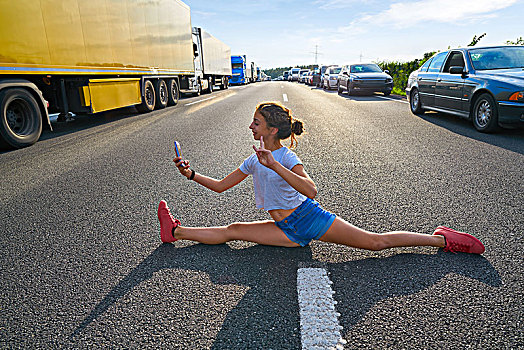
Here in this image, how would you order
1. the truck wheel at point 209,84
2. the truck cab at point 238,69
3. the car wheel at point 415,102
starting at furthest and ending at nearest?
1. the truck cab at point 238,69
2. the truck wheel at point 209,84
3. the car wheel at point 415,102

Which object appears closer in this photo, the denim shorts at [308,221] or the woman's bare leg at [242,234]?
the denim shorts at [308,221]

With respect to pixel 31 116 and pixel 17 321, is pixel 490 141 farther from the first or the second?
pixel 31 116

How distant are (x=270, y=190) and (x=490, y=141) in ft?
18.9

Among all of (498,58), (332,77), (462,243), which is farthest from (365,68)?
(462,243)

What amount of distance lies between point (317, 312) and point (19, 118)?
24.9 ft

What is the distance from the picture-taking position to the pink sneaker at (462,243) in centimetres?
274

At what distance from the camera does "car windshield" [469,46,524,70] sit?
26.9 feet

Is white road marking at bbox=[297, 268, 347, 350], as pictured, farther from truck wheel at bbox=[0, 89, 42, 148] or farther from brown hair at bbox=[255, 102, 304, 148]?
truck wheel at bbox=[0, 89, 42, 148]

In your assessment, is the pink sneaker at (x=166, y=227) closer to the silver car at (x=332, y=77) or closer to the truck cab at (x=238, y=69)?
the silver car at (x=332, y=77)

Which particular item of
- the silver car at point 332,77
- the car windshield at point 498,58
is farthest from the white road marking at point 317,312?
the silver car at point 332,77

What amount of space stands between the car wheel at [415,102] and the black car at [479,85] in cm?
48

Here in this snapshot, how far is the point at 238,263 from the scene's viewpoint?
271 cm

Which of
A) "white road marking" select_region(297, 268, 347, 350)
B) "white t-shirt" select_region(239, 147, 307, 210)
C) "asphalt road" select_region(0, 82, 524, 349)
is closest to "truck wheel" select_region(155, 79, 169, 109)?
"asphalt road" select_region(0, 82, 524, 349)

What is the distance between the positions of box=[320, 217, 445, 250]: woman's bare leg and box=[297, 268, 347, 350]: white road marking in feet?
0.96
